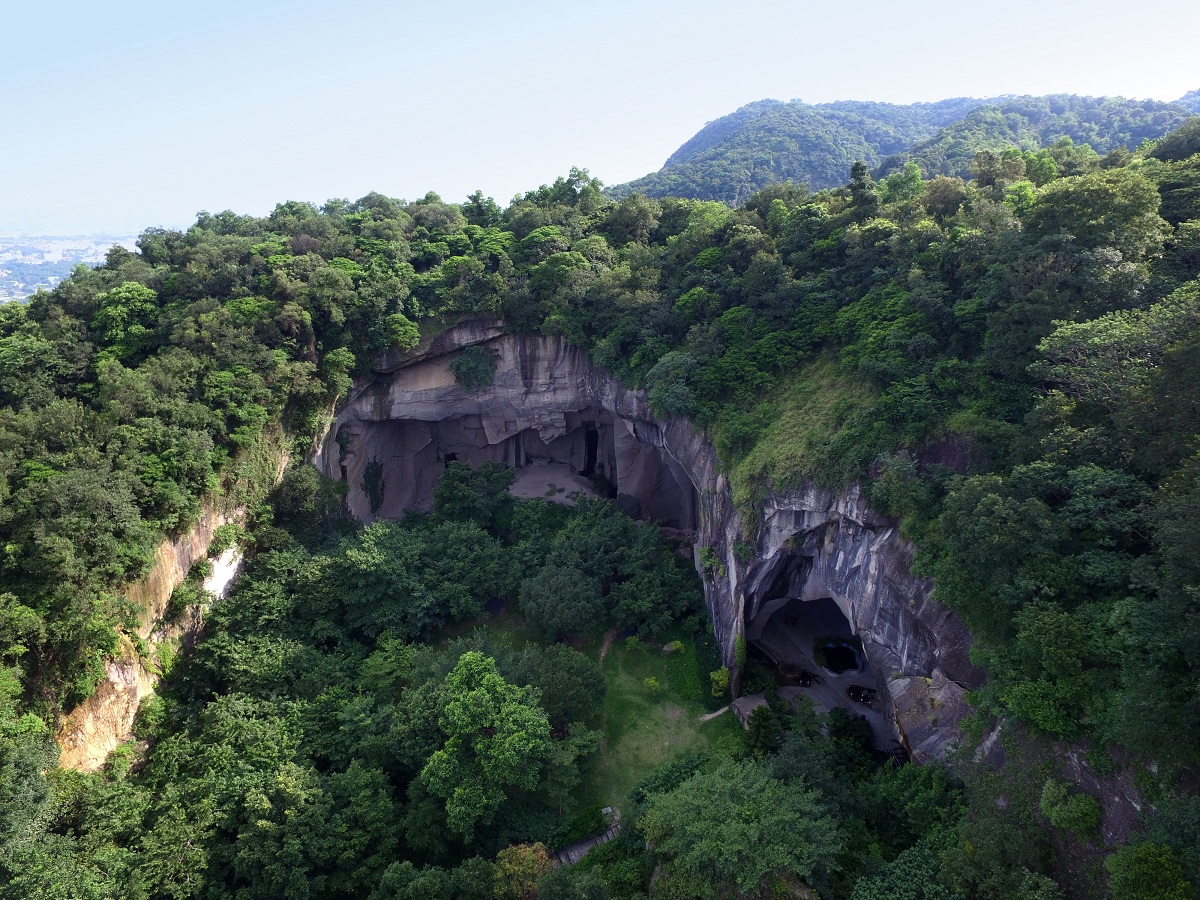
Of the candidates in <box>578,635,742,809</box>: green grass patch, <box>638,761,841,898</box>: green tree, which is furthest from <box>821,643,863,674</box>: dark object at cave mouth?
<box>638,761,841,898</box>: green tree

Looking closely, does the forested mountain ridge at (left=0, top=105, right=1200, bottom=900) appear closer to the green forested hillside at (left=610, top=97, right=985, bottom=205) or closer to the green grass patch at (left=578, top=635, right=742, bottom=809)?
the green grass patch at (left=578, top=635, right=742, bottom=809)

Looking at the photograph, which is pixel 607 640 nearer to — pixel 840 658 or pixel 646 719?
pixel 646 719

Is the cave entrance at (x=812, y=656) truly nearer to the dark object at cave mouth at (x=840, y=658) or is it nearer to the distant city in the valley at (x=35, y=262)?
the dark object at cave mouth at (x=840, y=658)

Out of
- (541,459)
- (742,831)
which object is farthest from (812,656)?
(541,459)

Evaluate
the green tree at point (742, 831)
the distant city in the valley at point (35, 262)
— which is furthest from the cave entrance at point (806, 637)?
the distant city in the valley at point (35, 262)

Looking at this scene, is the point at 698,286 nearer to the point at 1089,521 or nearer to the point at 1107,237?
the point at 1107,237
